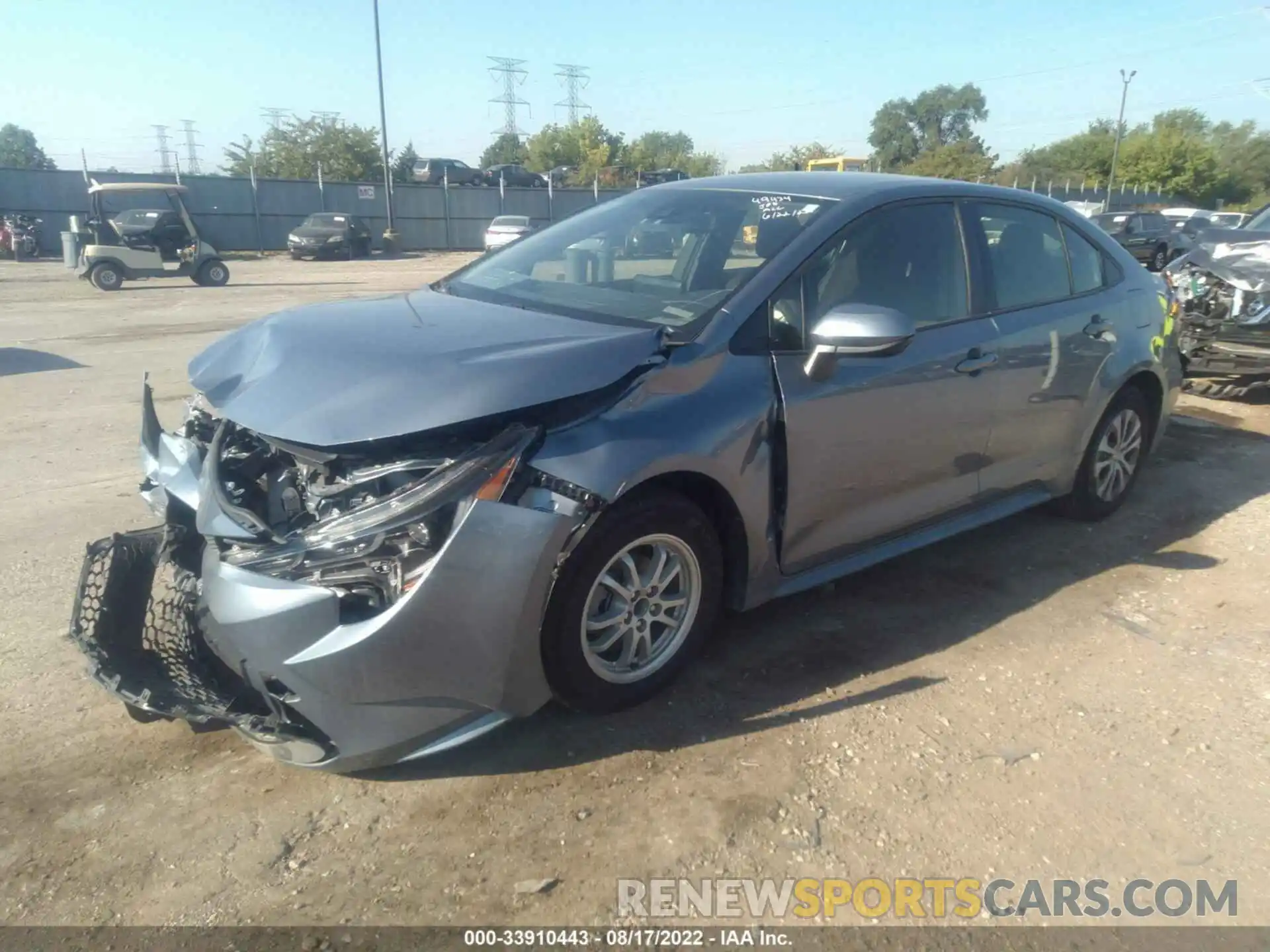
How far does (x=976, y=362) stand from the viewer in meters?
4.00

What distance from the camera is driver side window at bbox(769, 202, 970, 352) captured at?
3.45 meters

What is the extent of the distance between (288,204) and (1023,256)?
32174 millimetres

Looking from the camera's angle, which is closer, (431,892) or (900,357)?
(431,892)

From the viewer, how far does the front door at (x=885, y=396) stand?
135 inches

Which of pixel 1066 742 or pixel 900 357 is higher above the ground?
pixel 900 357

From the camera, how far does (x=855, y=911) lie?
8.05 feet

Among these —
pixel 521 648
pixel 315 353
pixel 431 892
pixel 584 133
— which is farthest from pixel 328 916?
pixel 584 133

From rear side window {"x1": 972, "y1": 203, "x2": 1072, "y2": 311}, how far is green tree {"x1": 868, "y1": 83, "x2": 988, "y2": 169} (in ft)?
279

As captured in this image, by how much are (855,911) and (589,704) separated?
1.02 m

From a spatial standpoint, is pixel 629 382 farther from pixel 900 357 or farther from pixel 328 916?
pixel 328 916

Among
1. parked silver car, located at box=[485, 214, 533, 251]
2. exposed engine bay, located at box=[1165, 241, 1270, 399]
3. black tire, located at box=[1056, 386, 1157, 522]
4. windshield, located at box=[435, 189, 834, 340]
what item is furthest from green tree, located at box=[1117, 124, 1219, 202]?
windshield, located at box=[435, 189, 834, 340]

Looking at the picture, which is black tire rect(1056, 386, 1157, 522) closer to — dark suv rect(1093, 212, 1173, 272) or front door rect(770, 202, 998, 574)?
front door rect(770, 202, 998, 574)

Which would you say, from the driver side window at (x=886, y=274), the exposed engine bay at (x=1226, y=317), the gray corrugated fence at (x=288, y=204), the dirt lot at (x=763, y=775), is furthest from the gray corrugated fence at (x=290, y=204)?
the dirt lot at (x=763, y=775)

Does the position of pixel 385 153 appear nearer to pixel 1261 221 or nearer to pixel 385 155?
pixel 385 155
